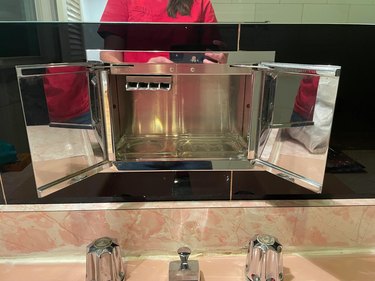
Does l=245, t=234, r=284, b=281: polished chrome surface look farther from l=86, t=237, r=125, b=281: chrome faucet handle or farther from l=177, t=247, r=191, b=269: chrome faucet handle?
l=86, t=237, r=125, b=281: chrome faucet handle

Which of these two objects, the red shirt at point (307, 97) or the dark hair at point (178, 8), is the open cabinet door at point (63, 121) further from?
the red shirt at point (307, 97)

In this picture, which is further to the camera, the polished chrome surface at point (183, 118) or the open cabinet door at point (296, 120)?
the polished chrome surface at point (183, 118)

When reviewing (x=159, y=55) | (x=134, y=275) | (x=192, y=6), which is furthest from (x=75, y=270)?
(x=192, y=6)

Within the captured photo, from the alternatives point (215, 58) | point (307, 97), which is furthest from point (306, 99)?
point (215, 58)

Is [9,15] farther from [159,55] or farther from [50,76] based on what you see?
[159,55]

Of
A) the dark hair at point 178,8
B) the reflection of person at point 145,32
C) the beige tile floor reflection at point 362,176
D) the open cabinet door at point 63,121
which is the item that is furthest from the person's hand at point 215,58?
the beige tile floor reflection at point 362,176

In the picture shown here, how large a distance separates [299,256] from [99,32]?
71 cm

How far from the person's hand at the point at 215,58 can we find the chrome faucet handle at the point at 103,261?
443 millimetres

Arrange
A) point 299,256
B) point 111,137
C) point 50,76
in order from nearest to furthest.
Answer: point 50,76 → point 111,137 → point 299,256

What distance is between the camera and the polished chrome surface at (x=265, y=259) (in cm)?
63

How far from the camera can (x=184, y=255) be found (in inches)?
24.5

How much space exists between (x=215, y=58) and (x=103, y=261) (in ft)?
1.60

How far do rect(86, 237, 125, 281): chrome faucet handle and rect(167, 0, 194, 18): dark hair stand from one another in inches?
20.1

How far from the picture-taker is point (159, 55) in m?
0.62
